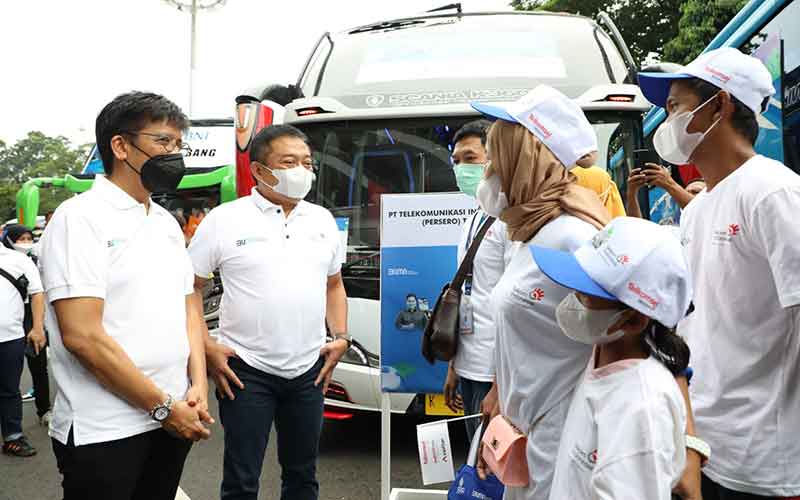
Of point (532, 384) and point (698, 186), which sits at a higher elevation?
point (698, 186)

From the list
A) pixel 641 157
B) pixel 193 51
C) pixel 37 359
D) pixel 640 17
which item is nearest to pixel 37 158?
pixel 193 51

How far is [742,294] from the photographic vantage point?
1.98 m

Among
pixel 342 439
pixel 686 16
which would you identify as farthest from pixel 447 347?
pixel 686 16

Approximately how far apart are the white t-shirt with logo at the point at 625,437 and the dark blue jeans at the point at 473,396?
3.73 ft

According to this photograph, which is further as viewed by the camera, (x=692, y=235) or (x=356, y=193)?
(x=356, y=193)

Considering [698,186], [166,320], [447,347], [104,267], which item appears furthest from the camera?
[698,186]

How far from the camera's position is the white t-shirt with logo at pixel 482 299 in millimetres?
2719

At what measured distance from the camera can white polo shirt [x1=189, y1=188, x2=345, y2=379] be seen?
9.73ft

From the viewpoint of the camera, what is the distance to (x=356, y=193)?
4785 millimetres

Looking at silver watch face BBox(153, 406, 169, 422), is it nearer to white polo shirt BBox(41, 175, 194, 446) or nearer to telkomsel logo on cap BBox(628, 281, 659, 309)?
white polo shirt BBox(41, 175, 194, 446)

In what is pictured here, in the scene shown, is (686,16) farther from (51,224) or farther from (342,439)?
(51,224)

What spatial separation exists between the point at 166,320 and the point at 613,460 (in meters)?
1.49

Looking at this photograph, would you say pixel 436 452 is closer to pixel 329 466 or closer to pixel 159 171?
pixel 159 171

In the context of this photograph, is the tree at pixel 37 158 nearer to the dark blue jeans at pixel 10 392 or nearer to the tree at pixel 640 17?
the tree at pixel 640 17
